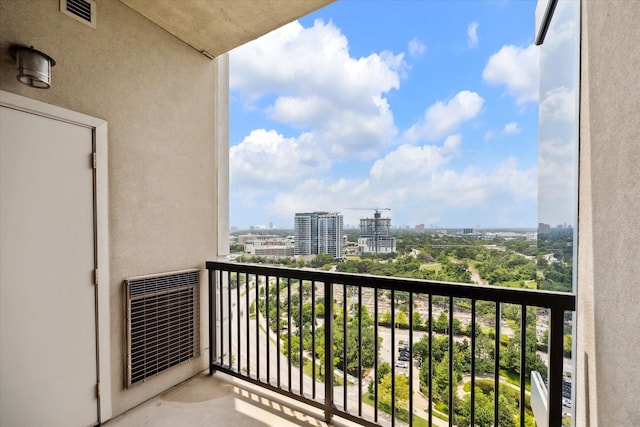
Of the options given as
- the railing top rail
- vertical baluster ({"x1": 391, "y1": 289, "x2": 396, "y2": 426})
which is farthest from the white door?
vertical baluster ({"x1": 391, "y1": 289, "x2": 396, "y2": 426})

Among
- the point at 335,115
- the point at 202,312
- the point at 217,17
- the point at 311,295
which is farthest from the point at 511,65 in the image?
the point at 202,312

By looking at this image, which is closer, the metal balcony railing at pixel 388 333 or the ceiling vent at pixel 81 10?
the metal balcony railing at pixel 388 333

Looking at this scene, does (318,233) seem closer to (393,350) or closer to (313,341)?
(313,341)

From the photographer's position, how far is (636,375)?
0.75 meters

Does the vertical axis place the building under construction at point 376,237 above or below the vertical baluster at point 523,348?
above

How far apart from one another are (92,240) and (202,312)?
1182 millimetres

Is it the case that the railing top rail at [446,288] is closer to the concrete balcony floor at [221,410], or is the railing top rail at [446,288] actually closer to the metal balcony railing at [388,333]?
the metal balcony railing at [388,333]

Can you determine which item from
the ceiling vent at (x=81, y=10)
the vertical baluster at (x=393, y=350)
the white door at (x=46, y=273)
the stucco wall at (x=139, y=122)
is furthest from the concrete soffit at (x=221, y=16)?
the vertical baluster at (x=393, y=350)

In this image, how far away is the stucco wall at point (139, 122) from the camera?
70.1 inches

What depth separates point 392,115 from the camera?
11641mm

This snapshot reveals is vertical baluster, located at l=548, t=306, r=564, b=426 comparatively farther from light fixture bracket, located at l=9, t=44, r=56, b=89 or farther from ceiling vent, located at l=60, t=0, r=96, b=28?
ceiling vent, located at l=60, t=0, r=96, b=28

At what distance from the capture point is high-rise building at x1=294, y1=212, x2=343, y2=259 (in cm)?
360

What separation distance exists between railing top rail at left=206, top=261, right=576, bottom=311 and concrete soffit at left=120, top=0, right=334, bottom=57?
2.06m

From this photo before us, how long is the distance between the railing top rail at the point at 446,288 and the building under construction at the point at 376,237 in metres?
1.71
